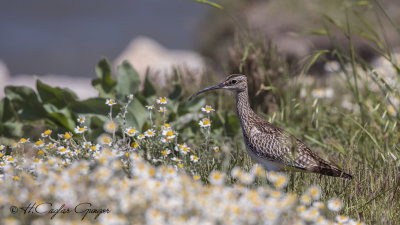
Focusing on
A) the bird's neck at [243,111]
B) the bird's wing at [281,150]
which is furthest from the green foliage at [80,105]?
the bird's wing at [281,150]

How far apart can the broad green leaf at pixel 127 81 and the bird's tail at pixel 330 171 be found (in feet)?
8.35

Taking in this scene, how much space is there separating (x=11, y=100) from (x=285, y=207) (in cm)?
418

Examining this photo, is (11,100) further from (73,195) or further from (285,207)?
(285,207)

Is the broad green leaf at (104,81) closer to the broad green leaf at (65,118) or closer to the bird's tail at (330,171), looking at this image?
the broad green leaf at (65,118)

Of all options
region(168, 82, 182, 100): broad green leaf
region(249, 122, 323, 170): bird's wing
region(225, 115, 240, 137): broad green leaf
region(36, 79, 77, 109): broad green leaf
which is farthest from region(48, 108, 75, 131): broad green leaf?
region(249, 122, 323, 170): bird's wing

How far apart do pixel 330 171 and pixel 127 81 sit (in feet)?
9.05

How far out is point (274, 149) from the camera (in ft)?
12.6

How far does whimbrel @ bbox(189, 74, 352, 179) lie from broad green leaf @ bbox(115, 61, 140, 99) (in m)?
1.52

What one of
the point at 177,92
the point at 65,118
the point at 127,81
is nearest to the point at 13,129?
the point at 65,118

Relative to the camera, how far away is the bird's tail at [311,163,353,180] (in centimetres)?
357

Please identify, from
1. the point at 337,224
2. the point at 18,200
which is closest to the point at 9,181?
the point at 18,200

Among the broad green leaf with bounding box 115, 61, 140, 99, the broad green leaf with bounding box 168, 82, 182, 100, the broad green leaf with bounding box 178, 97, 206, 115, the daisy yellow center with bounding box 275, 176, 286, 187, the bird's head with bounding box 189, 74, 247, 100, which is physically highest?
the bird's head with bounding box 189, 74, 247, 100

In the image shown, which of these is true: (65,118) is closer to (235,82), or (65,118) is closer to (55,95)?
(55,95)

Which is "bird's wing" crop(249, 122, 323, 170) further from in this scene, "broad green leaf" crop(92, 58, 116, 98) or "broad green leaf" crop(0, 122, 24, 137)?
"broad green leaf" crop(0, 122, 24, 137)
